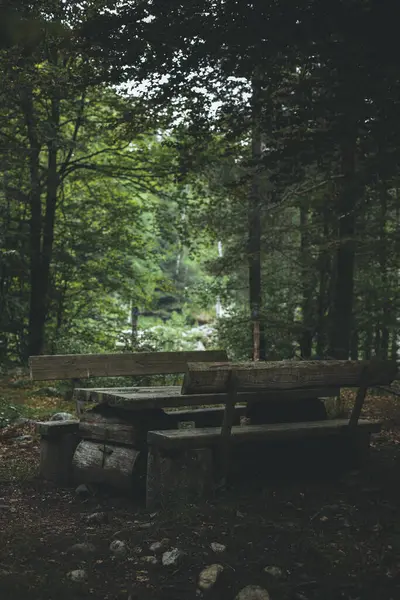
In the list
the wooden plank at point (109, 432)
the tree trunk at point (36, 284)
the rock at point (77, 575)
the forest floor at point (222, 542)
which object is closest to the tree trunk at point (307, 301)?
the tree trunk at point (36, 284)

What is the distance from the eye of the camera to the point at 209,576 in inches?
165

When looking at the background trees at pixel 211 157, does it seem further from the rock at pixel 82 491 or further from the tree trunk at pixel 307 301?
the rock at pixel 82 491

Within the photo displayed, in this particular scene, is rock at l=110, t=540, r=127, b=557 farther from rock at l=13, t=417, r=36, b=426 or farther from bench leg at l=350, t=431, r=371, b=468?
rock at l=13, t=417, r=36, b=426

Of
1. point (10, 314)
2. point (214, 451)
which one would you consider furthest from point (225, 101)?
point (10, 314)

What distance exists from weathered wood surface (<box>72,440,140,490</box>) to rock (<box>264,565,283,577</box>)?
214 cm

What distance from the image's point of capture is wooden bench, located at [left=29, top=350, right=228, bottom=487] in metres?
6.37

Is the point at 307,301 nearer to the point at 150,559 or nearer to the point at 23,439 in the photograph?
the point at 23,439

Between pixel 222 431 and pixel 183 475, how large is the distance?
18.9 inches

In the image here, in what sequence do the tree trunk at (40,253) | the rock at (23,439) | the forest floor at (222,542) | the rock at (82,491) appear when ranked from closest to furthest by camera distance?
the forest floor at (222,542) < the rock at (82,491) < the rock at (23,439) < the tree trunk at (40,253)

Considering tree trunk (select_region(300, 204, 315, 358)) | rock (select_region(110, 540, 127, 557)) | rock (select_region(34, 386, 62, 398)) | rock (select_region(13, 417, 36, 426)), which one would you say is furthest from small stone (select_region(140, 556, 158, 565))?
tree trunk (select_region(300, 204, 315, 358))

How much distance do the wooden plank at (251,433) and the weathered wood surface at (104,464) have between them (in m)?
0.62

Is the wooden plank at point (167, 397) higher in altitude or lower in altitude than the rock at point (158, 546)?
higher

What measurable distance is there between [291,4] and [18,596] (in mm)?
4474

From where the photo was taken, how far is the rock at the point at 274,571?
4246mm
